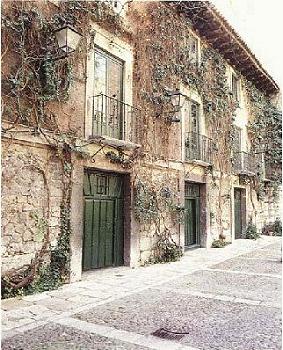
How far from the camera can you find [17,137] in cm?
576

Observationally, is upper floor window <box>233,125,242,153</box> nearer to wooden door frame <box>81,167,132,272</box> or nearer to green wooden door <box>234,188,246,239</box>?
green wooden door <box>234,188,246,239</box>

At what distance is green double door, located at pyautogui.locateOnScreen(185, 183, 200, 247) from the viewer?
11312mm

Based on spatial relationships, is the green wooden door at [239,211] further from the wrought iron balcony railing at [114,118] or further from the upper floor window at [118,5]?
the upper floor window at [118,5]

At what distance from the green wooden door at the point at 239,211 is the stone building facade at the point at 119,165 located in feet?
5.57

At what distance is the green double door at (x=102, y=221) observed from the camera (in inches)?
290

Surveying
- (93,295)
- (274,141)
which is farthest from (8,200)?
(274,141)

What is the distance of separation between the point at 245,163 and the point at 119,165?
349 inches

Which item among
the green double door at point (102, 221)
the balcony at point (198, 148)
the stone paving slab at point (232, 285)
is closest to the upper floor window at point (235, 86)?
the balcony at point (198, 148)

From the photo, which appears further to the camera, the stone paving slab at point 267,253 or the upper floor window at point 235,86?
the upper floor window at point 235,86

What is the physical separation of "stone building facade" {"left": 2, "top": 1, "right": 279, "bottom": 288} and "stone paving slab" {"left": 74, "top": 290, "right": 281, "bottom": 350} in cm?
185

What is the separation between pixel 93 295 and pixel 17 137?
108 inches

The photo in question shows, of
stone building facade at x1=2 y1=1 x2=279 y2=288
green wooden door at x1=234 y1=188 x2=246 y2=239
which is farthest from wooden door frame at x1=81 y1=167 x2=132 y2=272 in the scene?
green wooden door at x1=234 y1=188 x2=246 y2=239

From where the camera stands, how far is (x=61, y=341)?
3.67 metres

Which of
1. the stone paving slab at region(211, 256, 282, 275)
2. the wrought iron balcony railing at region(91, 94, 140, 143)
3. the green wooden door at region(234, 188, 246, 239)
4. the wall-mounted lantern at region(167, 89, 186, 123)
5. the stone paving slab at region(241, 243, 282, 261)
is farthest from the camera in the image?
the green wooden door at region(234, 188, 246, 239)
